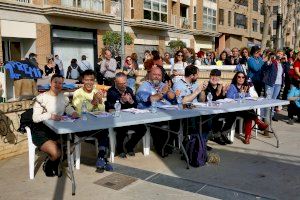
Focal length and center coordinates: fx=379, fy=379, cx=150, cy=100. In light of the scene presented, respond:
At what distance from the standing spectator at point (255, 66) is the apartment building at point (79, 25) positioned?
43.5ft

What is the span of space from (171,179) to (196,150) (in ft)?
2.56

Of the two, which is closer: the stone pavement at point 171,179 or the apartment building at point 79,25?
the stone pavement at point 171,179

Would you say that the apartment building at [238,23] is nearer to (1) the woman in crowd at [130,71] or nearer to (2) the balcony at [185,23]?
(2) the balcony at [185,23]

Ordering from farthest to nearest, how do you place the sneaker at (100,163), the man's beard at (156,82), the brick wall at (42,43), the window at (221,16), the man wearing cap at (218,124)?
1. the window at (221,16)
2. the brick wall at (42,43)
3. the man wearing cap at (218,124)
4. the man's beard at (156,82)
5. the sneaker at (100,163)

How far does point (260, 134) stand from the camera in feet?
25.8

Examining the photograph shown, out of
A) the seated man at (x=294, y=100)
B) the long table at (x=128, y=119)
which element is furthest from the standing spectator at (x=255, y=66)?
the long table at (x=128, y=119)

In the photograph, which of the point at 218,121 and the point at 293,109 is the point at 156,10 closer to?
the point at 293,109

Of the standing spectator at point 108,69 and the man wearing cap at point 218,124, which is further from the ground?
the standing spectator at point 108,69

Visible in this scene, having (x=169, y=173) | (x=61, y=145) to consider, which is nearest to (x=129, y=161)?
(x=169, y=173)

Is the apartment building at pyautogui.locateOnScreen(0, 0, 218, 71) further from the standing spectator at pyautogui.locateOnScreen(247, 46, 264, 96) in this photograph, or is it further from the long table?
the long table

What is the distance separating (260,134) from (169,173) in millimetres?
3267

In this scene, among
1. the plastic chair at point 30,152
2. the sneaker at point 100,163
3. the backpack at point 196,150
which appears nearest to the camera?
the plastic chair at point 30,152

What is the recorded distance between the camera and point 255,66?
9.36m

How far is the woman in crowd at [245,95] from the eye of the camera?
7.02 meters
